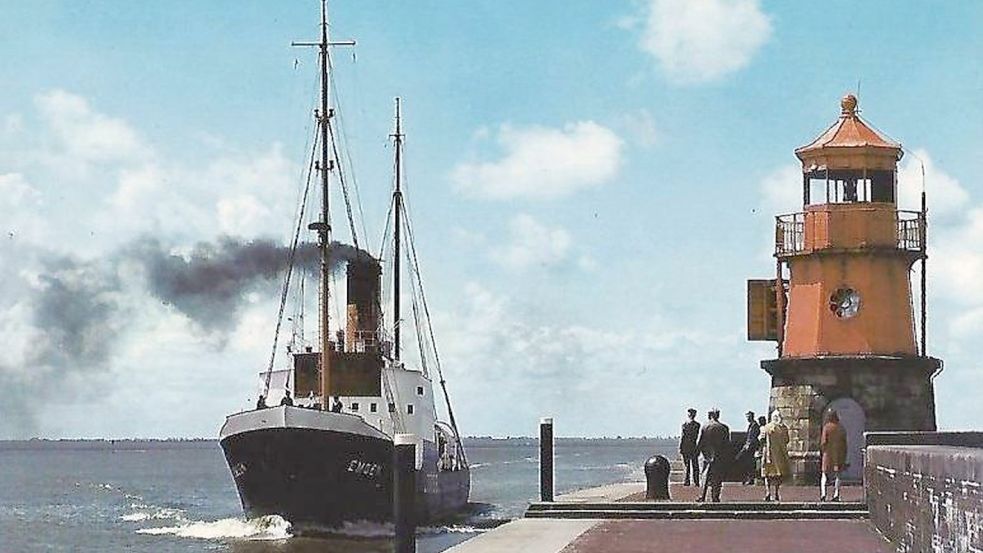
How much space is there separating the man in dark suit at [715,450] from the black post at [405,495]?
689 centimetres

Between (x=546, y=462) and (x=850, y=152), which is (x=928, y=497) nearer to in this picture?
(x=546, y=462)

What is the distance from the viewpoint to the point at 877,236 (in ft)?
102

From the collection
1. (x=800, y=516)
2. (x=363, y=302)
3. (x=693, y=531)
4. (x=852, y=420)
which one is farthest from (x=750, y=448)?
(x=363, y=302)

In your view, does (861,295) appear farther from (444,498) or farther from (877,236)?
(444,498)

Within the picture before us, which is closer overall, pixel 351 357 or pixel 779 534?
pixel 779 534

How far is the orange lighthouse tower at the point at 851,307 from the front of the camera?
30453 millimetres

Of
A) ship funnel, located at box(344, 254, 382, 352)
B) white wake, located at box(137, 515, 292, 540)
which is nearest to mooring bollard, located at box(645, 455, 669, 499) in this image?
white wake, located at box(137, 515, 292, 540)

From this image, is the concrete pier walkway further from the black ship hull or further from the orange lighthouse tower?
the black ship hull

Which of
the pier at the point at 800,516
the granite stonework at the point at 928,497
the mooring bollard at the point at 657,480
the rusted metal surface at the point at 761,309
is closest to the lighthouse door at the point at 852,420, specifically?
the pier at the point at 800,516

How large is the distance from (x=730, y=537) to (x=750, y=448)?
31.9 ft

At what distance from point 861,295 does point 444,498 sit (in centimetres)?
2276

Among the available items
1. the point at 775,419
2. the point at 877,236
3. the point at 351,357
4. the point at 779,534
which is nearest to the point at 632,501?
the point at 779,534

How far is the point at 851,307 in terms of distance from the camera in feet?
102

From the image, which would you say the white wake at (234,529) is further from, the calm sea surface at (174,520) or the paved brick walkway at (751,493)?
the paved brick walkway at (751,493)
